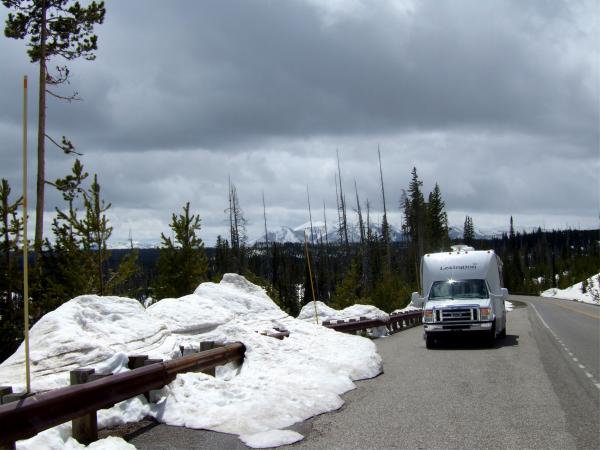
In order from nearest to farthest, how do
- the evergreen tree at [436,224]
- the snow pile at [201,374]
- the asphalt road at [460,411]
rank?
1. the asphalt road at [460,411]
2. the snow pile at [201,374]
3. the evergreen tree at [436,224]

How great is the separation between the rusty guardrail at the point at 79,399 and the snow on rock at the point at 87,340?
47 centimetres

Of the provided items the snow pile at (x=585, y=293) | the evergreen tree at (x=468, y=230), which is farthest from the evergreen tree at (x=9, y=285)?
the evergreen tree at (x=468, y=230)

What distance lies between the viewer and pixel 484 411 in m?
8.19

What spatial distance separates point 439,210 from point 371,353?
10553 cm

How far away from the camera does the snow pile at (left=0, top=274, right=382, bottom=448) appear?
7.09 meters

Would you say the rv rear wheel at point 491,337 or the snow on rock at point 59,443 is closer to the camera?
the snow on rock at point 59,443

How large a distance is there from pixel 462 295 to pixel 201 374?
12.4m

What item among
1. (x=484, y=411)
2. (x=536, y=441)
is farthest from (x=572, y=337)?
(x=536, y=441)

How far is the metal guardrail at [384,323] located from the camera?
1980 centimetres

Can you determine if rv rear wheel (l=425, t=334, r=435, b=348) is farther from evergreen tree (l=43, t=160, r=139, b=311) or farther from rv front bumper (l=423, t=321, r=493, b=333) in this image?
evergreen tree (l=43, t=160, r=139, b=311)

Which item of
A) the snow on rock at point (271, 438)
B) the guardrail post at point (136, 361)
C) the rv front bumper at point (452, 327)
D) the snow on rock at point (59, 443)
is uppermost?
the guardrail post at point (136, 361)

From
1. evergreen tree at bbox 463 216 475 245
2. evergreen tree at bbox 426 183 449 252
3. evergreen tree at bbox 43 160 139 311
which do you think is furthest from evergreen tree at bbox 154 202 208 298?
evergreen tree at bbox 463 216 475 245

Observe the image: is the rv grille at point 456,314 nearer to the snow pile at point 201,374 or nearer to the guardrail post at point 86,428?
the snow pile at point 201,374

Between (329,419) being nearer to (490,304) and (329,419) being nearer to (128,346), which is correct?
(128,346)
